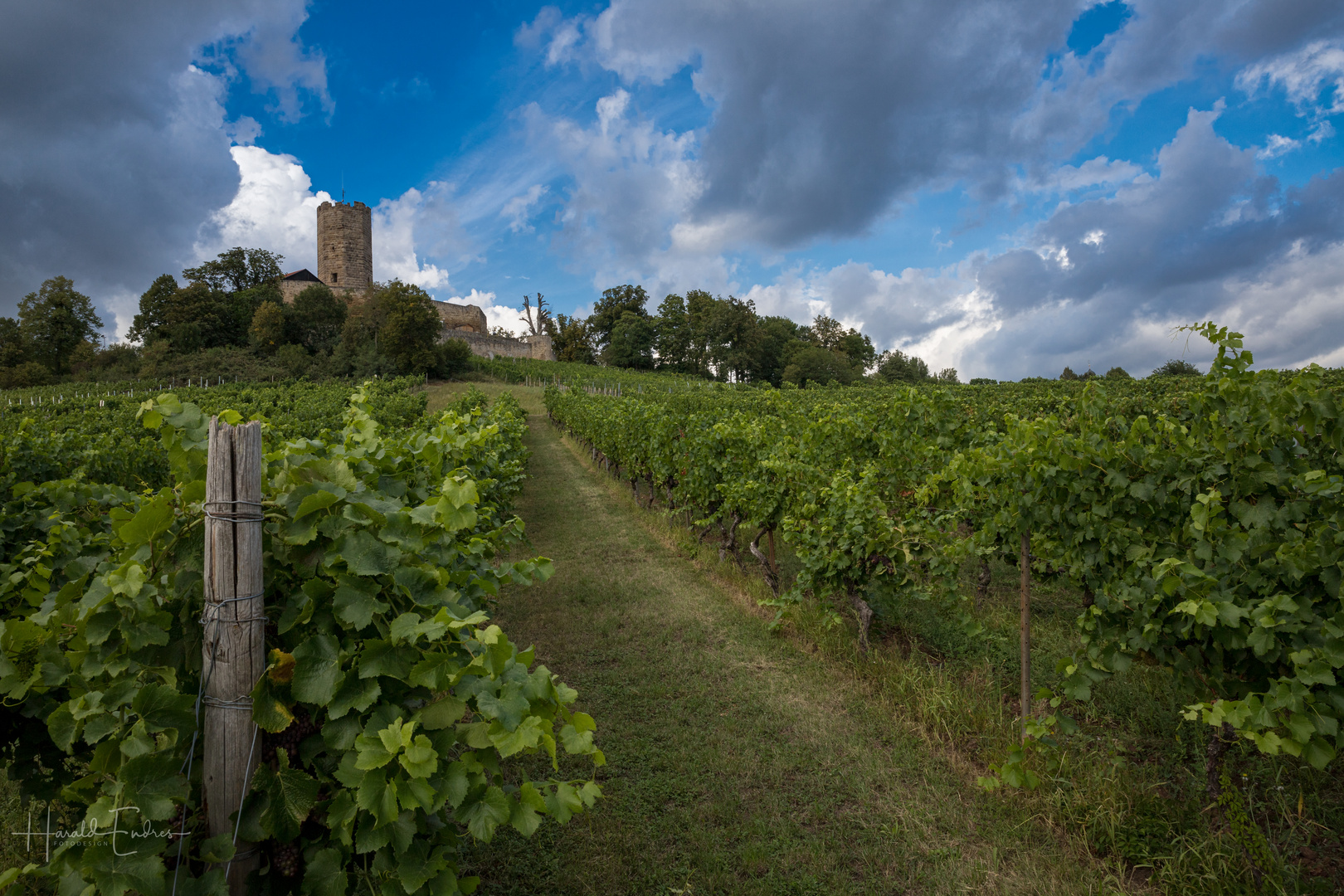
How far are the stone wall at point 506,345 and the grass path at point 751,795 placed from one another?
187ft

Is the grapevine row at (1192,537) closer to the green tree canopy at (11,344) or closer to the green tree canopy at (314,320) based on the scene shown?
the green tree canopy at (314,320)

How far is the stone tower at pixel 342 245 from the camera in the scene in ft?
198

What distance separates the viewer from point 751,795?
366 centimetres

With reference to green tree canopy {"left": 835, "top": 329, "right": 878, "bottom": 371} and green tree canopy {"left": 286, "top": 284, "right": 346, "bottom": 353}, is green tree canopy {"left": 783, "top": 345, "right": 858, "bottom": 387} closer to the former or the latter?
green tree canopy {"left": 835, "top": 329, "right": 878, "bottom": 371}

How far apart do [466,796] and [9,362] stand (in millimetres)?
68044

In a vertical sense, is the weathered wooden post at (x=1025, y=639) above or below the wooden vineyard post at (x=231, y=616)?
below

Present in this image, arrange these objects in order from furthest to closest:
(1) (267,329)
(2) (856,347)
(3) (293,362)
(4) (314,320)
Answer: (2) (856,347)
(4) (314,320)
(1) (267,329)
(3) (293,362)

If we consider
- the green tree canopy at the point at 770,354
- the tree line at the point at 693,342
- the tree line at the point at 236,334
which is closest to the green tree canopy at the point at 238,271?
the tree line at the point at 236,334

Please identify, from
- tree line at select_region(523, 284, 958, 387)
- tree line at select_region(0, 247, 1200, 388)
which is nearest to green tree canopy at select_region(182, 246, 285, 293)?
tree line at select_region(0, 247, 1200, 388)

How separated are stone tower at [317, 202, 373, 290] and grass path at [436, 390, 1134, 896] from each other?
64719 millimetres

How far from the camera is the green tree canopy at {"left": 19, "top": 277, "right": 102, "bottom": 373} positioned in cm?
4834

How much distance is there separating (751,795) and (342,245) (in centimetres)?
6900

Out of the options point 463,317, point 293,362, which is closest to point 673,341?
point 463,317

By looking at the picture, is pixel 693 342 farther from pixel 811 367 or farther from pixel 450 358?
pixel 450 358
